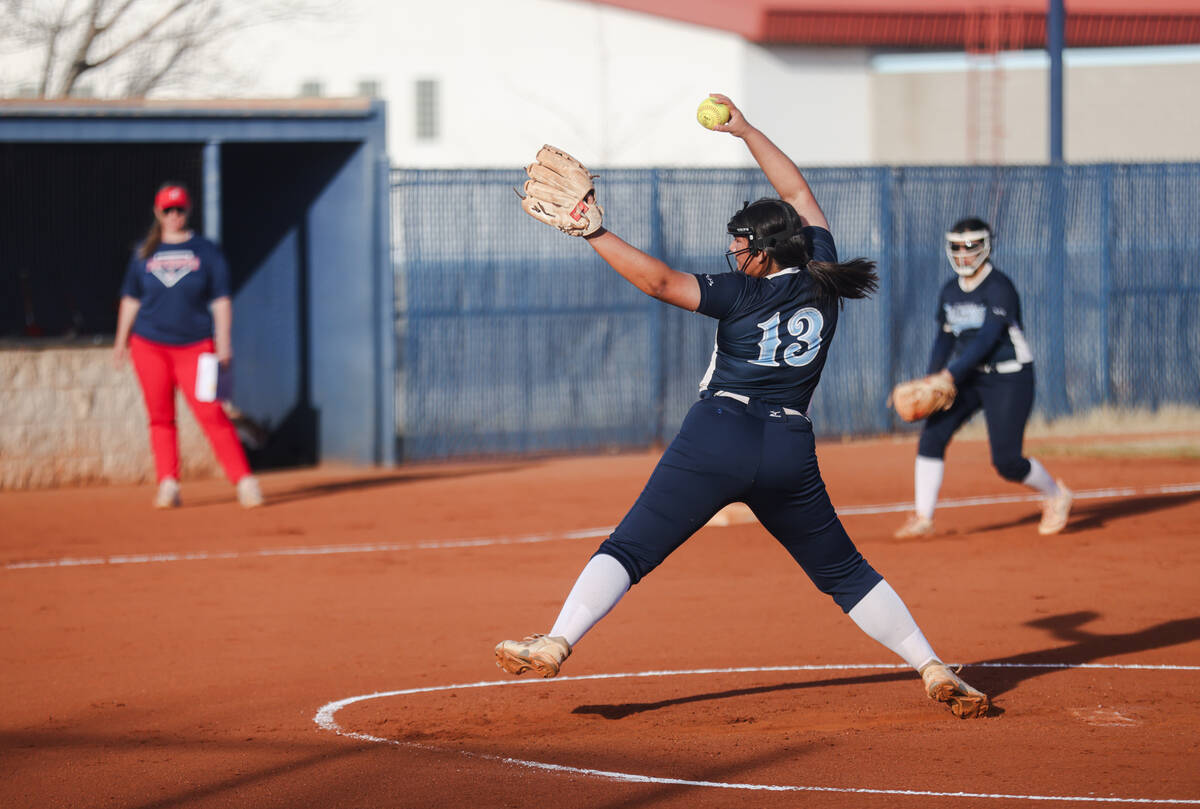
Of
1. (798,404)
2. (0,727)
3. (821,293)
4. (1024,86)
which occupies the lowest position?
(0,727)

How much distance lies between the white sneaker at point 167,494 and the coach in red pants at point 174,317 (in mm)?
314

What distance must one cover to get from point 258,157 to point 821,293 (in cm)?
1261

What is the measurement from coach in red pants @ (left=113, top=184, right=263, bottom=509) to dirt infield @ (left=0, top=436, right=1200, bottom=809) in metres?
0.79

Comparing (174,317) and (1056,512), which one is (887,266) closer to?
(1056,512)

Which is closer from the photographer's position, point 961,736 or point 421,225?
point 961,736

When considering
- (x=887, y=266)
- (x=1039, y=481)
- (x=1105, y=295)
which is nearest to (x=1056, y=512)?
(x=1039, y=481)

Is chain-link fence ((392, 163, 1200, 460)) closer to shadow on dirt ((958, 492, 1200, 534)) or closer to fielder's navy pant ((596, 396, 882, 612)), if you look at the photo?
shadow on dirt ((958, 492, 1200, 534))

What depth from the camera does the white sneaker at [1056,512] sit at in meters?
10.7

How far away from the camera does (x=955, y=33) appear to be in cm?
3231

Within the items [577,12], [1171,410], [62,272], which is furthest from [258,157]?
[577,12]

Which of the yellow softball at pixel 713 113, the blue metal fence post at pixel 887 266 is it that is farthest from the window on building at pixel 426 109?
the yellow softball at pixel 713 113

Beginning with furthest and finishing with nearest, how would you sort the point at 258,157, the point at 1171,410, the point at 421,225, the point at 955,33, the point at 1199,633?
the point at 955,33, the point at 1171,410, the point at 258,157, the point at 421,225, the point at 1199,633

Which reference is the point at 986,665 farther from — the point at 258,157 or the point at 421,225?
the point at 258,157

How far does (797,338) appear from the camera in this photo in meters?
5.63
